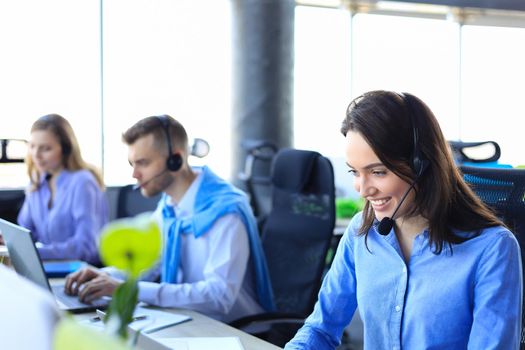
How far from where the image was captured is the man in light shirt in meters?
2.35

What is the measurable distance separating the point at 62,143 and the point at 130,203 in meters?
0.55

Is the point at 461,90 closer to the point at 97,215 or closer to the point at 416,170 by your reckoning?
the point at 97,215

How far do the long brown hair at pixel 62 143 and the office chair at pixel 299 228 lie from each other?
1230 mm

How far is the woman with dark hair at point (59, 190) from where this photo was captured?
3.49m

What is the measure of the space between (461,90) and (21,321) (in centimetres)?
773

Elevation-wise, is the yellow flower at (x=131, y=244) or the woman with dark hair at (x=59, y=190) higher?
the yellow flower at (x=131, y=244)

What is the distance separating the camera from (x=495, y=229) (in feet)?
4.76

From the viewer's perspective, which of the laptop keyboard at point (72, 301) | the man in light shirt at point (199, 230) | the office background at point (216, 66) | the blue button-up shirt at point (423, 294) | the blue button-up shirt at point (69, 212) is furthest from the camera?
the office background at point (216, 66)

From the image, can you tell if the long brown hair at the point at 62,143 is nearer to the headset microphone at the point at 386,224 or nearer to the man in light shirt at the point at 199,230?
the man in light shirt at the point at 199,230

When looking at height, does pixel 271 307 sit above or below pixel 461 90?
below

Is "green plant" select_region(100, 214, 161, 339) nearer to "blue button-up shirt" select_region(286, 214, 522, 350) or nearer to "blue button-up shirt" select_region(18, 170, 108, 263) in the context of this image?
"blue button-up shirt" select_region(286, 214, 522, 350)

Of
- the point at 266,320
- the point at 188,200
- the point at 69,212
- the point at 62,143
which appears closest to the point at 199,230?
the point at 188,200

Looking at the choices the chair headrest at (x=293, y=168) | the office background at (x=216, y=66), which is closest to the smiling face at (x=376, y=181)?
the chair headrest at (x=293, y=168)

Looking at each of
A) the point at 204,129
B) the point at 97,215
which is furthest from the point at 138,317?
the point at 204,129
